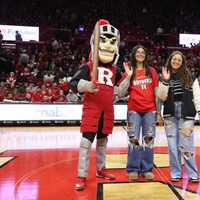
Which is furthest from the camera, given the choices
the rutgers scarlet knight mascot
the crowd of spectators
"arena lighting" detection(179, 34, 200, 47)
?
"arena lighting" detection(179, 34, 200, 47)

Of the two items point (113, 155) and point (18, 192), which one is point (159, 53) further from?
point (18, 192)

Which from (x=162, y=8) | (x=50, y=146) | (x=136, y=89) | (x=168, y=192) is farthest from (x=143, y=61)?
(x=162, y=8)

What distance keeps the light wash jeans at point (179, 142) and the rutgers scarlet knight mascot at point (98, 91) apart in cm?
77

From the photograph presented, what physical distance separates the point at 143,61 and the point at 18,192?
7.28 feet

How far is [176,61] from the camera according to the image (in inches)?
185

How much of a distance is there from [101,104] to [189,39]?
1765 centimetres

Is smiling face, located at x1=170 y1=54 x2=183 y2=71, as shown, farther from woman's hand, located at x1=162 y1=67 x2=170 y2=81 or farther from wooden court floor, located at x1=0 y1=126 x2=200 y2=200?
wooden court floor, located at x1=0 y1=126 x2=200 y2=200

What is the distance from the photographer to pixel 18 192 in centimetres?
420

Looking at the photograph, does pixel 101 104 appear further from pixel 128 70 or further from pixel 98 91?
pixel 128 70

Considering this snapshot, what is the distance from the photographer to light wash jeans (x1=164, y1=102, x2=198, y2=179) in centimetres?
465

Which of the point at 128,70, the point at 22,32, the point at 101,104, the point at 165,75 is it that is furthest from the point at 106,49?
the point at 22,32

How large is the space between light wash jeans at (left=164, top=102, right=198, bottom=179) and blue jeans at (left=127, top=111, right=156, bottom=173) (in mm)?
218

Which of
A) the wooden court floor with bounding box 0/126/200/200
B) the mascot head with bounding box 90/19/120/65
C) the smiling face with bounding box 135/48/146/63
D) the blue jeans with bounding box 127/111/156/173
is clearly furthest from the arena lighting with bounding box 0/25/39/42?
the blue jeans with bounding box 127/111/156/173

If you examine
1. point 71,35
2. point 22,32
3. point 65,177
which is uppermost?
point 22,32
